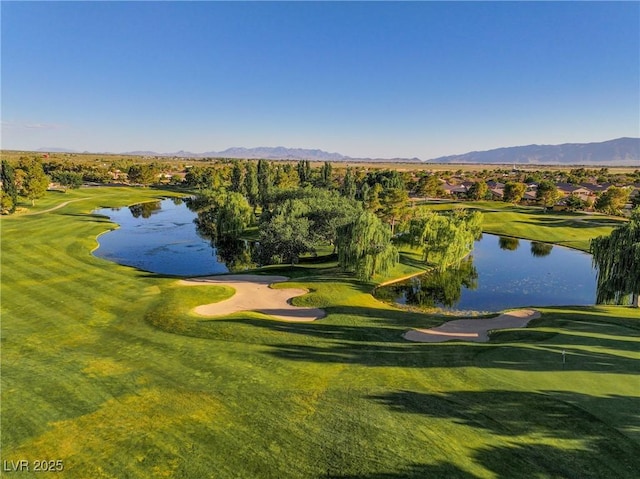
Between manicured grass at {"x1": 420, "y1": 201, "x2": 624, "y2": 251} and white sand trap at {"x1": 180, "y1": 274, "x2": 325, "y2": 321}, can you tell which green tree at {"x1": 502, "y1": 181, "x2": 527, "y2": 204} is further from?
white sand trap at {"x1": 180, "y1": 274, "x2": 325, "y2": 321}

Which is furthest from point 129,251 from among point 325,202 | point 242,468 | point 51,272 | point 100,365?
point 242,468

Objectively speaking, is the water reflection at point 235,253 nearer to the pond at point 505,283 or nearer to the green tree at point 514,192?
the pond at point 505,283

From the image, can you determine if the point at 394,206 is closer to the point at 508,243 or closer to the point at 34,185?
the point at 508,243

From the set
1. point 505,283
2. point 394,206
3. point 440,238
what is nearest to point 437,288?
point 440,238

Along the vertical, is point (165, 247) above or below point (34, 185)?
below

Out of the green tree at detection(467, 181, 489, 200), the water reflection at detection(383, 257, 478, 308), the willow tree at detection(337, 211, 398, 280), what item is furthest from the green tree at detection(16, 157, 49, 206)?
the green tree at detection(467, 181, 489, 200)

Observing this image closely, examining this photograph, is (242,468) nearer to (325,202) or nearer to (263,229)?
(263,229)

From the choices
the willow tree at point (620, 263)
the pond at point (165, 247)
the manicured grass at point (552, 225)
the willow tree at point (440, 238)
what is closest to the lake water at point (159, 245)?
the pond at point (165, 247)
